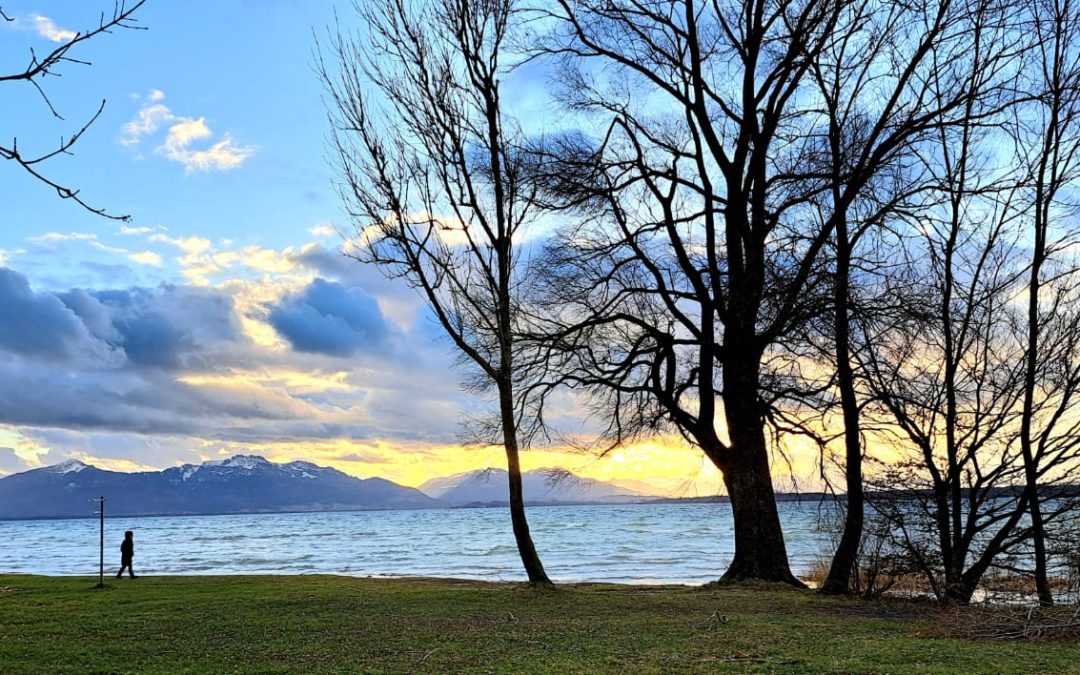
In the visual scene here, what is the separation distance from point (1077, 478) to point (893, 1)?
7994mm

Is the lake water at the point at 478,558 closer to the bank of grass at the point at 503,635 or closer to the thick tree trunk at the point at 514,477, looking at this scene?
the thick tree trunk at the point at 514,477

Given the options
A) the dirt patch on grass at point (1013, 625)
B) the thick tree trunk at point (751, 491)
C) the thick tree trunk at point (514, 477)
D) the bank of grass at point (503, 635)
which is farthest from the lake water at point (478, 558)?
the dirt patch on grass at point (1013, 625)

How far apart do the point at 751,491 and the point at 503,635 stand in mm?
8368

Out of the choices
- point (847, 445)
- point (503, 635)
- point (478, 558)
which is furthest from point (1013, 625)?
point (478, 558)

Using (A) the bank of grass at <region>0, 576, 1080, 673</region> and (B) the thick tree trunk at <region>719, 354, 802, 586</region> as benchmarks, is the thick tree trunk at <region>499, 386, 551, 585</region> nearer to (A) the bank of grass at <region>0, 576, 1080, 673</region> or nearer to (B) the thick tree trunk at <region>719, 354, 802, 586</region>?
(A) the bank of grass at <region>0, 576, 1080, 673</region>

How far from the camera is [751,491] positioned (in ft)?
57.1

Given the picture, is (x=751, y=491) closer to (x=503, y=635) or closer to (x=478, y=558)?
(x=503, y=635)

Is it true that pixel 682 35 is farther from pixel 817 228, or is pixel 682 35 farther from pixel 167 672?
pixel 167 672

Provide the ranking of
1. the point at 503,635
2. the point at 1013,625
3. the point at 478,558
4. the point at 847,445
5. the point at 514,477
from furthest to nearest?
the point at 478,558
the point at 514,477
the point at 847,445
the point at 503,635
the point at 1013,625

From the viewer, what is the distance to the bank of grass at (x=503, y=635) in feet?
26.6

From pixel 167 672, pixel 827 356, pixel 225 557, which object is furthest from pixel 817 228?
pixel 225 557

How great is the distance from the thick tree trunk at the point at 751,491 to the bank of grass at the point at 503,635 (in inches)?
47.2

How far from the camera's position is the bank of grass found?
8.12 metres

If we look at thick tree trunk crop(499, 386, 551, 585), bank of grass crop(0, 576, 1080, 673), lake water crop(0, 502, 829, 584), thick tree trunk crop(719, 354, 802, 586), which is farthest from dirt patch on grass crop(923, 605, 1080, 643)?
lake water crop(0, 502, 829, 584)
